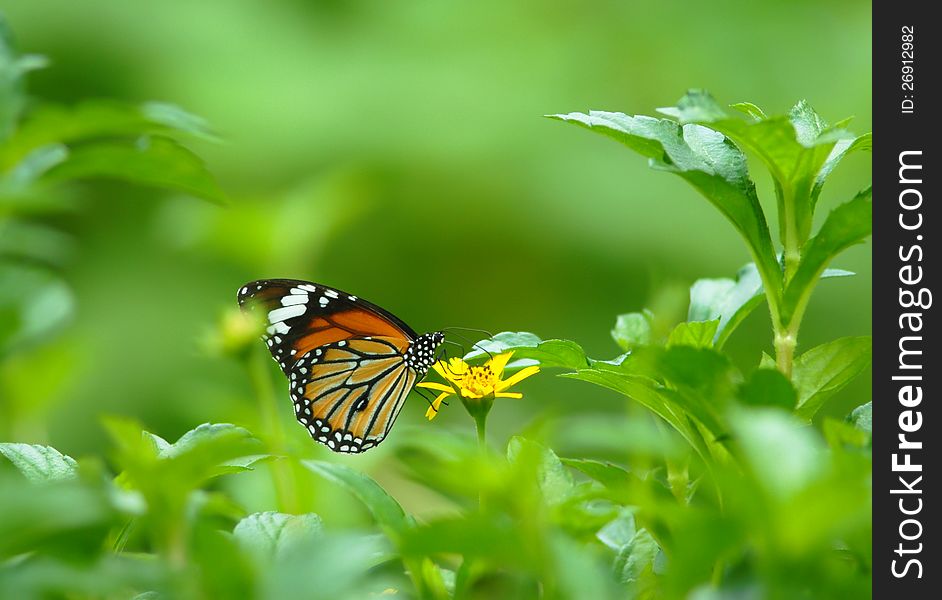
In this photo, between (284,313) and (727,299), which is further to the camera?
(284,313)

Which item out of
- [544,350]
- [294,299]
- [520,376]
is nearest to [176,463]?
[544,350]

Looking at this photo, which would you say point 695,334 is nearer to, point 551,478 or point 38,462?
point 551,478

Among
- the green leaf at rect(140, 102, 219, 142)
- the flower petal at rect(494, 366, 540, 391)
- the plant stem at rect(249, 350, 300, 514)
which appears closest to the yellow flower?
the flower petal at rect(494, 366, 540, 391)

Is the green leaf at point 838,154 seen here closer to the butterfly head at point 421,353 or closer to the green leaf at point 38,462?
the green leaf at point 38,462

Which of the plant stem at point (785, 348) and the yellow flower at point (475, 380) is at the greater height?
the plant stem at point (785, 348)

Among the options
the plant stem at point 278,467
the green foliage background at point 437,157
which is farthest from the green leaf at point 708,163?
the green foliage background at point 437,157
